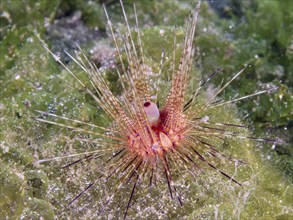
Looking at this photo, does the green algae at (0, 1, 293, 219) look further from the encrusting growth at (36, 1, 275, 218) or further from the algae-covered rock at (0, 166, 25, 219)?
the encrusting growth at (36, 1, 275, 218)

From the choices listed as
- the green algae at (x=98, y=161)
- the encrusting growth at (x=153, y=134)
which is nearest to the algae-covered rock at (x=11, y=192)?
the green algae at (x=98, y=161)

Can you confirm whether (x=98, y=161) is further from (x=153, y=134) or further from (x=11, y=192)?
(x=11, y=192)

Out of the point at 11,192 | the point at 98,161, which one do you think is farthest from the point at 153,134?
the point at 11,192

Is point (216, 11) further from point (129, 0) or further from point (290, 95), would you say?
point (290, 95)

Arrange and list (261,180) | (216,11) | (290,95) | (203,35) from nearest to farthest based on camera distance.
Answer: (261,180), (290,95), (203,35), (216,11)

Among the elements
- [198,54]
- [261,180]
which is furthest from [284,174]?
[198,54]

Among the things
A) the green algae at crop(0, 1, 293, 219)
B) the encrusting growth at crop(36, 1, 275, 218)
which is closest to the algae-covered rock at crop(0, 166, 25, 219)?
the green algae at crop(0, 1, 293, 219)

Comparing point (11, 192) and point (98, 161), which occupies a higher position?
point (11, 192)

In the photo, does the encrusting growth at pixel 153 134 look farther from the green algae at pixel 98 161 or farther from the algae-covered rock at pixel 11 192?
the algae-covered rock at pixel 11 192
